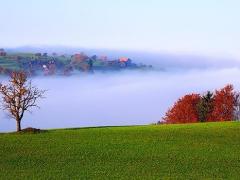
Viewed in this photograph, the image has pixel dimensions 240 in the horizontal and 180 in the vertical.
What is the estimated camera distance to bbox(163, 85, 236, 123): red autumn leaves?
400 ft

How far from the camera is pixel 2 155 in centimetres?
5112

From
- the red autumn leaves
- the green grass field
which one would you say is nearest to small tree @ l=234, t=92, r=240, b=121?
the red autumn leaves

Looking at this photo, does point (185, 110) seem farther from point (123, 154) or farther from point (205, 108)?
point (123, 154)

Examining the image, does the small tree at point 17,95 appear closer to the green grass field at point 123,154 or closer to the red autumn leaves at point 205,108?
the green grass field at point 123,154

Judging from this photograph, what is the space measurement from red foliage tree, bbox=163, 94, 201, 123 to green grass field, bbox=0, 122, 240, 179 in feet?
159

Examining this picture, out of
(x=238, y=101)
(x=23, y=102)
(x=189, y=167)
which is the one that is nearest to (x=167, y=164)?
(x=189, y=167)

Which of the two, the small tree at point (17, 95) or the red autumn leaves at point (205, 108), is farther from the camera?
the red autumn leaves at point (205, 108)

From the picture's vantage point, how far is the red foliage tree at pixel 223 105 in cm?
12129

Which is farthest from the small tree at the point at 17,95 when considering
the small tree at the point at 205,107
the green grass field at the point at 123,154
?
the small tree at the point at 205,107

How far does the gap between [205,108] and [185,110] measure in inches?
185

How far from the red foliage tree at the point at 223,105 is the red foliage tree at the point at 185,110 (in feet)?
13.0

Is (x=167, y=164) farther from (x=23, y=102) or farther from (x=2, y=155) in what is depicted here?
(x=23, y=102)

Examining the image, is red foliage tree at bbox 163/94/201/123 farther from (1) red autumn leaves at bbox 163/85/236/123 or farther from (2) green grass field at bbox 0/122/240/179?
(2) green grass field at bbox 0/122/240/179

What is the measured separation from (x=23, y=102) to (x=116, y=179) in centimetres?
3759
